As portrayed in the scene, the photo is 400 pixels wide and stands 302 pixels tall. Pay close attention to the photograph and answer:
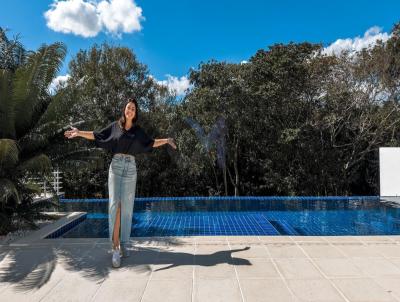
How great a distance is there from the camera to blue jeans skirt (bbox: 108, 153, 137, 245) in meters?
4.36

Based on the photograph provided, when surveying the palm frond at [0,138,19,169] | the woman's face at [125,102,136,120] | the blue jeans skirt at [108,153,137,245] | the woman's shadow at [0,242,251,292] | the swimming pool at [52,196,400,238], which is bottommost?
the swimming pool at [52,196,400,238]

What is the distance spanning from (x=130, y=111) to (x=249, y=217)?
6.57m

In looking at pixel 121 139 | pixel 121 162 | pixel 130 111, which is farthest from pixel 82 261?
pixel 130 111

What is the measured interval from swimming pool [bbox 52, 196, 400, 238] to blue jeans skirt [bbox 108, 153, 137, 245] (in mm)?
3207

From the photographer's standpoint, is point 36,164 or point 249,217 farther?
point 249,217

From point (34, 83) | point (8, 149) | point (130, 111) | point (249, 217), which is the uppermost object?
point (34, 83)

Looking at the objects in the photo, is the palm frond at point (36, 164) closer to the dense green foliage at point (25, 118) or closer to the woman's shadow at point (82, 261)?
the dense green foliage at point (25, 118)

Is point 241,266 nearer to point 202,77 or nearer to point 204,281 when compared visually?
point 204,281

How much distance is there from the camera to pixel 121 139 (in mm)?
4352

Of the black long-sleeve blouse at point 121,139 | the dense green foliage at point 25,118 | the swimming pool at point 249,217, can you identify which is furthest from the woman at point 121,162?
the swimming pool at point 249,217

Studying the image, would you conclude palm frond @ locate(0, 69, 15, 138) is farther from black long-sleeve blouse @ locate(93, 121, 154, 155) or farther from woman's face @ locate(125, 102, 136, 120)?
woman's face @ locate(125, 102, 136, 120)

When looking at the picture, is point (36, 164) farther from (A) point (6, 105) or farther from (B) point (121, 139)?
(B) point (121, 139)

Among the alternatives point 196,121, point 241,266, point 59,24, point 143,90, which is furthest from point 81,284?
point 143,90

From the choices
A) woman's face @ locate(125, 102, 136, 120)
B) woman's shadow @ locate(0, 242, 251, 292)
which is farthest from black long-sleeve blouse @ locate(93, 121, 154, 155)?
woman's shadow @ locate(0, 242, 251, 292)
